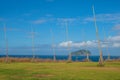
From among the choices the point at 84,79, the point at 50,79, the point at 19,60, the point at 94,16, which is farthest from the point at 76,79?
the point at 19,60

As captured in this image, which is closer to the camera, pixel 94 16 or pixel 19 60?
pixel 94 16

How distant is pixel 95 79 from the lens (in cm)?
2302

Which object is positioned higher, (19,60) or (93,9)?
(93,9)

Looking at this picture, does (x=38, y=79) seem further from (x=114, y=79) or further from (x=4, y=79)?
(x=114, y=79)

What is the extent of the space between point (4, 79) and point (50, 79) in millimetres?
4560

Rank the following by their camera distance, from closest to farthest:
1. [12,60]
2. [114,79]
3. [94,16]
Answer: [114,79]
[94,16]
[12,60]

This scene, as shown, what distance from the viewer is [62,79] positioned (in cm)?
2319

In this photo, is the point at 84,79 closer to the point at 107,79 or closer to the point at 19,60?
the point at 107,79

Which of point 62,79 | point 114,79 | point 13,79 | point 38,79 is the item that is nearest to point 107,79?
point 114,79

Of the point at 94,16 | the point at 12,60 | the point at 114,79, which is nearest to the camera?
the point at 114,79

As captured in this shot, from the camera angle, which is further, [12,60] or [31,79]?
[12,60]

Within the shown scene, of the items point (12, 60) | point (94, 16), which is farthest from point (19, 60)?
point (94, 16)

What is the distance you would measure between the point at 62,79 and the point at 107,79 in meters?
4.33

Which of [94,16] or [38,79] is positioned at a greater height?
[94,16]
